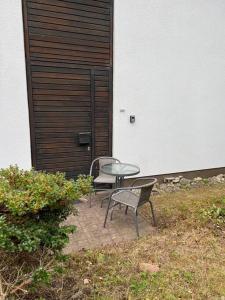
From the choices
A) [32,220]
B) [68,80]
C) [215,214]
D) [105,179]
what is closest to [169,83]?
[68,80]

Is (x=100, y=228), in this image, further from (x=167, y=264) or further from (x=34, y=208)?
(x=34, y=208)

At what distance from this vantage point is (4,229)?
5.35 ft

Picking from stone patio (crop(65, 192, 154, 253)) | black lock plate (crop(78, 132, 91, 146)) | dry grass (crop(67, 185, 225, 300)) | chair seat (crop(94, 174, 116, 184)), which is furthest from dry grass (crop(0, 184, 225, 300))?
black lock plate (crop(78, 132, 91, 146))

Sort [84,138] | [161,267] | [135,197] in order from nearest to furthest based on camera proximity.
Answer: [161,267] → [135,197] → [84,138]

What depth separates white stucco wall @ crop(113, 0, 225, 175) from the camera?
4.77 meters

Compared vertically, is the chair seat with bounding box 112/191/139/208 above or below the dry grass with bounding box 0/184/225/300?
above

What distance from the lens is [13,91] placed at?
3.92m

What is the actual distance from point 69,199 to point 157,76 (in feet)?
12.8

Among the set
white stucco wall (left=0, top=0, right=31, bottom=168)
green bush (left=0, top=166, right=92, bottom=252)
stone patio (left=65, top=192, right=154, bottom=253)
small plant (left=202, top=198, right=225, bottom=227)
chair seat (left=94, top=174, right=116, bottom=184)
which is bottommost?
stone patio (left=65, top=192, right=154, bottom=253)

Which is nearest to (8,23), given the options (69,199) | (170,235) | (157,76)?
(157,76)

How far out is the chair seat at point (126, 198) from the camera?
3.32 metres

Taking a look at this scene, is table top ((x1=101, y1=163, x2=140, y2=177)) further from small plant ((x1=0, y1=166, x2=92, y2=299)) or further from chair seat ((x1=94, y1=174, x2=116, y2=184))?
small plant ((x1=0, y1=166, x2=92, y2=299))

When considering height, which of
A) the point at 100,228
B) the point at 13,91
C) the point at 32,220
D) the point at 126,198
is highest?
the point at 13,91

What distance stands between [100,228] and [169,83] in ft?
10.9
